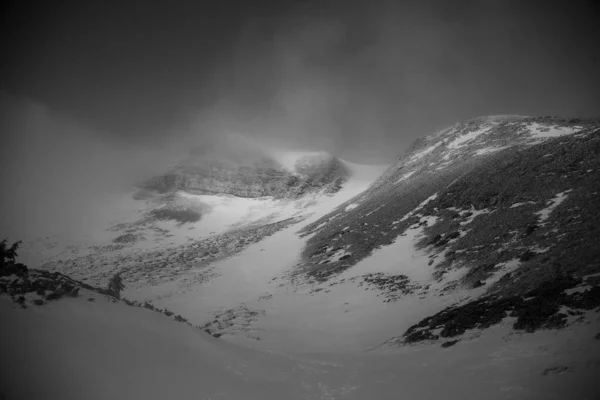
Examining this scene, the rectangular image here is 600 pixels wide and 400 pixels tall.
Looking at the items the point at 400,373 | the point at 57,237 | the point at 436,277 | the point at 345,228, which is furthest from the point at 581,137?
the point at 57,237

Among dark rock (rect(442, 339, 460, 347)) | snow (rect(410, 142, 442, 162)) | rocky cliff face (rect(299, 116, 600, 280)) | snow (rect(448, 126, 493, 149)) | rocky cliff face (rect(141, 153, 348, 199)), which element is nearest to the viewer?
dark rock (rect(442, 339, 460, 347))

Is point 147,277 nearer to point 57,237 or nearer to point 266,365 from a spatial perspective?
point 266,365

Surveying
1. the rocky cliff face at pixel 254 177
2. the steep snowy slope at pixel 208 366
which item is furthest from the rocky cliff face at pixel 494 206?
the rocky cliff face at pixel 254 177

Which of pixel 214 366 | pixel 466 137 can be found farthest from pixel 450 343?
pixel 466 137

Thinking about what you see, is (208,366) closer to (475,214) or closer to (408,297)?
(408,297)

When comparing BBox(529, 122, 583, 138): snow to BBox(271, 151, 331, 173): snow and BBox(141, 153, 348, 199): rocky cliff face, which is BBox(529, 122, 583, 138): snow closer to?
BBox(141, 153, 348, 199): rocky cliff face

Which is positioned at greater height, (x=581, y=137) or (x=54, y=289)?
(x=581, y=137)

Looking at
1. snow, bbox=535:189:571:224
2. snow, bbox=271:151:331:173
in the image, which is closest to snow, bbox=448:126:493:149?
snow, bbox=535:189:571:224
